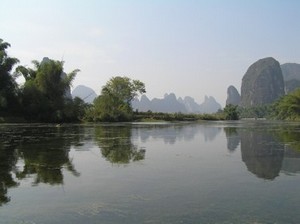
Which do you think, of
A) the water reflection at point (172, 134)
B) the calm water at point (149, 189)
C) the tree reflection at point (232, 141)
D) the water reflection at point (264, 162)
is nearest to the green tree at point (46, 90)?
A: the water reflection at point (172, 134)

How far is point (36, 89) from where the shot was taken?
2100 inches

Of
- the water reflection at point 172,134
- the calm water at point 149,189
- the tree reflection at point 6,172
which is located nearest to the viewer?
the calm water at point 149,189

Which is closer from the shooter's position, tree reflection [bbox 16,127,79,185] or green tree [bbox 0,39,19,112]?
tree reflection [bbox 16,127,79,185]

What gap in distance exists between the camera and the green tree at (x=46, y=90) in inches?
2077

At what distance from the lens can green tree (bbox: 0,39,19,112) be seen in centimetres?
5068

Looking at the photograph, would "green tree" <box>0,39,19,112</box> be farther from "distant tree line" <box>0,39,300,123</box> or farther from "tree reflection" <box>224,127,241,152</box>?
"tree reflection" <box>224,127,241,152</box>

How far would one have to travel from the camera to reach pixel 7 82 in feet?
168

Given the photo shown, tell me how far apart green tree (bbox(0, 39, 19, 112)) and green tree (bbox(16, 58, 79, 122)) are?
1.32 m

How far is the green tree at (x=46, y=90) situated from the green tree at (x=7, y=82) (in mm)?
1316

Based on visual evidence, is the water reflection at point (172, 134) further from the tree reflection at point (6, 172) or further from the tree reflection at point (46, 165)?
the tree reflection at point (6, 172)

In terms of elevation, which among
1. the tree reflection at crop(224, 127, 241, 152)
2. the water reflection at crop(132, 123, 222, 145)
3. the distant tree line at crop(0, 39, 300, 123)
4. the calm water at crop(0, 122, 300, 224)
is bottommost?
the calm water at crop(0, 122, 300, 224)

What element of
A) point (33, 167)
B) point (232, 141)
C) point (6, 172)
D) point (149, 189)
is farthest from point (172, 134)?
point (149, 189)

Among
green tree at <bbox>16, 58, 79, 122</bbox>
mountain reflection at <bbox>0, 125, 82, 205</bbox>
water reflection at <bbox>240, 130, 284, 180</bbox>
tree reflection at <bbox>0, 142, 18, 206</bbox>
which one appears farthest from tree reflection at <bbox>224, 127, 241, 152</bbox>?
green tree at <bbox>16, 58, 79, 122</bbox>

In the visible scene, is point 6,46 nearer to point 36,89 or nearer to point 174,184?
point 36,89
